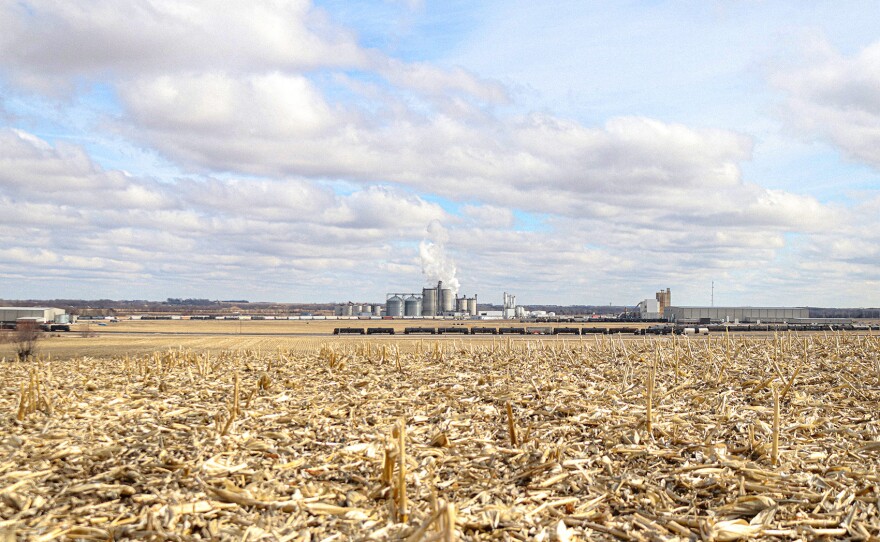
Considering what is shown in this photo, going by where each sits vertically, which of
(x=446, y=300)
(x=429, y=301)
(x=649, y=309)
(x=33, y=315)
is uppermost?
(x=446, y=300)

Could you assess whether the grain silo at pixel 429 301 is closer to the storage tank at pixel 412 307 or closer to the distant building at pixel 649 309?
the storage tank at pixel 412 307

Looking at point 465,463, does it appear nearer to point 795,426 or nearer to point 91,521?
point 91,521

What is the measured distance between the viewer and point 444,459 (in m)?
9.12

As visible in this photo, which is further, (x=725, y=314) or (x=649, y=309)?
(x=649, y=309)

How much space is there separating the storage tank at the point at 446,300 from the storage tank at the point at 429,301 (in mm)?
1623

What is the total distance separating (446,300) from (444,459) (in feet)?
542

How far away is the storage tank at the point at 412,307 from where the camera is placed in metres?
178

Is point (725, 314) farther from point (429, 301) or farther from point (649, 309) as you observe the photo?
point (429, 301)

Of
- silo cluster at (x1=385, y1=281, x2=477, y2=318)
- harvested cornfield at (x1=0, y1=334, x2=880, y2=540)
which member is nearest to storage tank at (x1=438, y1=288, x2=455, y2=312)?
silo cluster at (x1=385, y1=281, x2=477, y2=318)

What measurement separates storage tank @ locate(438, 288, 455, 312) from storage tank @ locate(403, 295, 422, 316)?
7.16 metres

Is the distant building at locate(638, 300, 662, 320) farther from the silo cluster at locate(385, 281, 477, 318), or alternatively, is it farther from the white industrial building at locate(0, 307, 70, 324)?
the white industrial building at locate(0, 307, 70, 324)

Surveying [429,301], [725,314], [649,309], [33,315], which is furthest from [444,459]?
[429,301]

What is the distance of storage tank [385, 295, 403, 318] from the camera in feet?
597

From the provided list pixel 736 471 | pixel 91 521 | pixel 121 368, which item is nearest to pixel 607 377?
pixel 736 471
